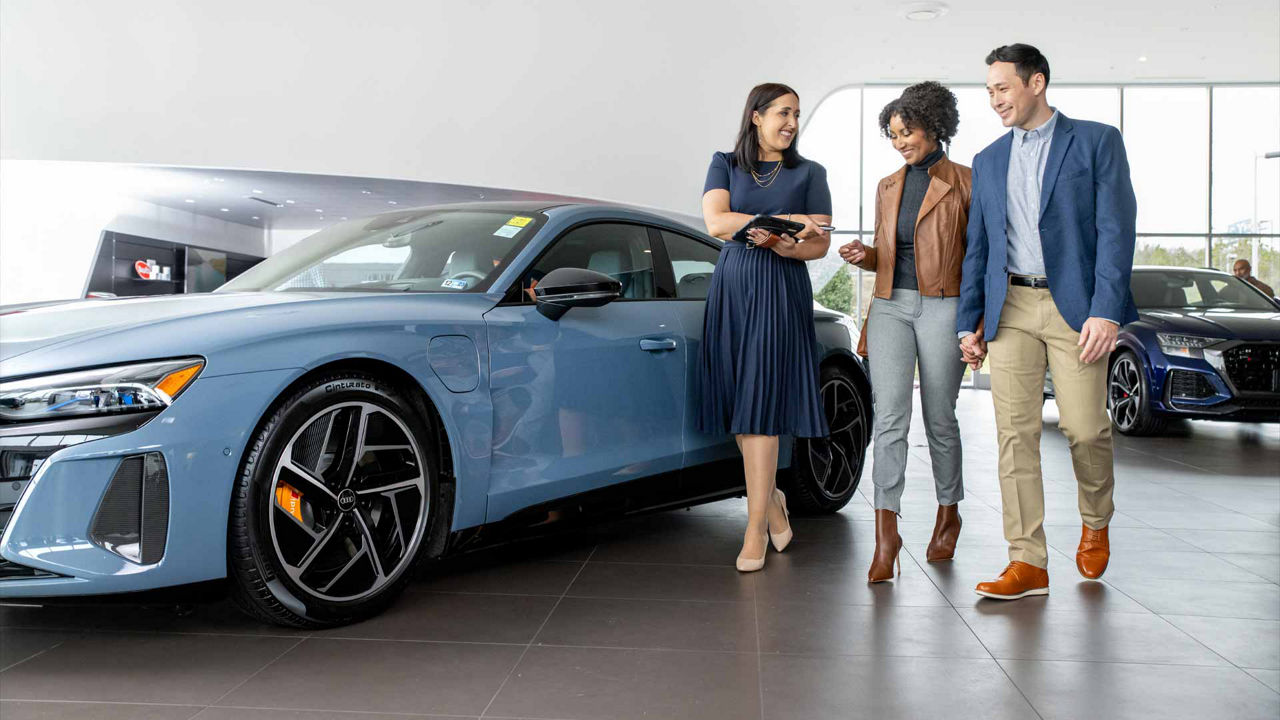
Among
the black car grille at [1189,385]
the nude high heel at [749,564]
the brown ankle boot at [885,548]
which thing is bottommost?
the nude high heel at [749,564]

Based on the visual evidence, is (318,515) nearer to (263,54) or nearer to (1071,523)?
(1071,523)

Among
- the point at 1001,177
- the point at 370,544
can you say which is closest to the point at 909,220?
the point at 1001,177

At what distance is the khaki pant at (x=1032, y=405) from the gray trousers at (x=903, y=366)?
17 cm

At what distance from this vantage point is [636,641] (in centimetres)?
274

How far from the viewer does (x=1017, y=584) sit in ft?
10.5

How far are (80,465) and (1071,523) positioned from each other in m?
3.95

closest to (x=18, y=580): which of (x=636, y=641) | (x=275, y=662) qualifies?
(x=275, y=662)

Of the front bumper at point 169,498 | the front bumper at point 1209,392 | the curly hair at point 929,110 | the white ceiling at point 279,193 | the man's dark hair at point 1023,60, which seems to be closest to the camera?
the front bumper at point 169,498

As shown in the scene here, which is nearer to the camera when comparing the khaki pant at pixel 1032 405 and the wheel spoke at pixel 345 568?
the wheel spoke at pixel 345 568

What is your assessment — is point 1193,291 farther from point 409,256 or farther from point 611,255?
point 409,256

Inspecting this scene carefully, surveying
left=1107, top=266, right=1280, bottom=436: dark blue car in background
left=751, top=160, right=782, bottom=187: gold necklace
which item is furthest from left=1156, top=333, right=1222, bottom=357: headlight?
left=751, top=160, right=782, bottom=187: gold necklace

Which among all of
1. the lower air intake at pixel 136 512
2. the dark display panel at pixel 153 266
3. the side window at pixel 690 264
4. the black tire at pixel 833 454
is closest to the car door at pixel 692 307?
the side window at pixel 690 264

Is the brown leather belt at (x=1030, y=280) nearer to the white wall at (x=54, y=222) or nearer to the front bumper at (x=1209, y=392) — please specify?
the front bumper at (x=1209, y=392)

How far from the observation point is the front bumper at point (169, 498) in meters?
2.18
